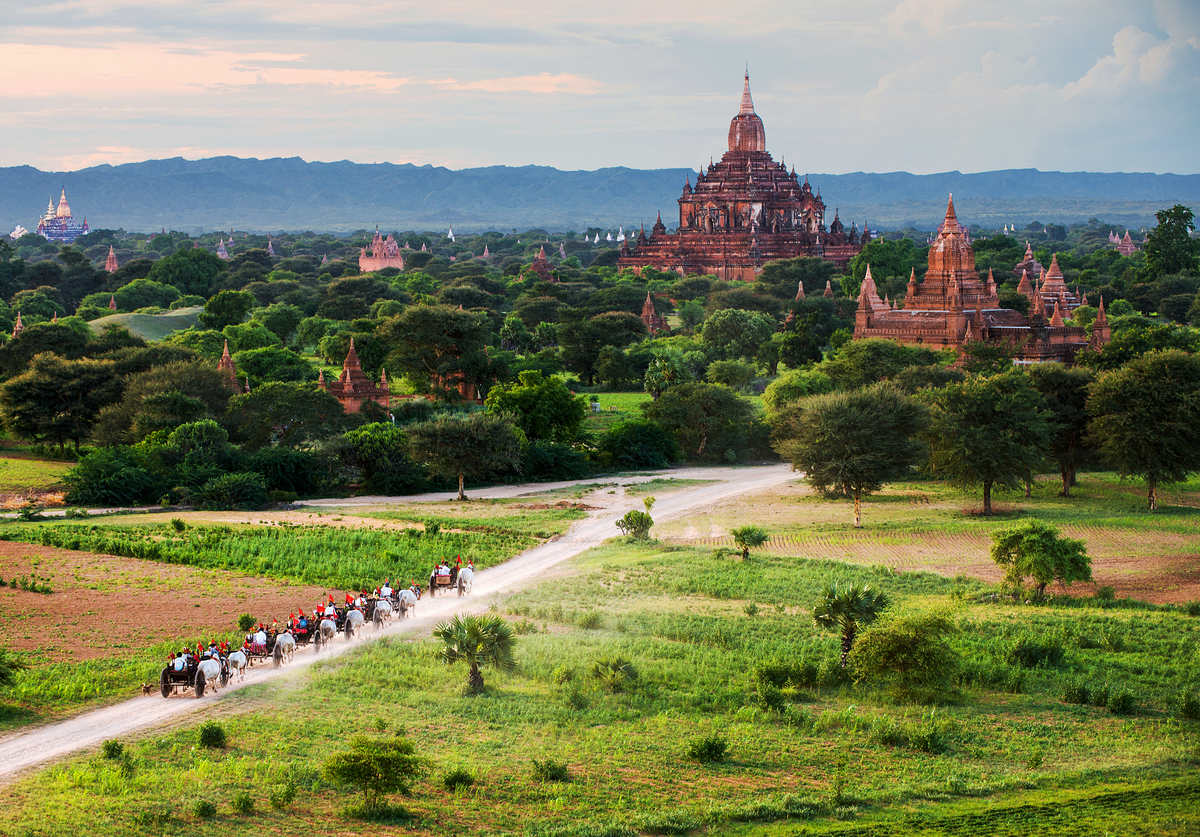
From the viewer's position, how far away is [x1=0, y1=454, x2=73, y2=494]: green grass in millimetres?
48388

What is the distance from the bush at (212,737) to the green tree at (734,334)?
193 feet

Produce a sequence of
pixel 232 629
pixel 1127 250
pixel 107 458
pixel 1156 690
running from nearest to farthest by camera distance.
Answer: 1. pixel 1156 690
2. pixel 232 629
3. pixel 107 458
4. pixel 1127 250

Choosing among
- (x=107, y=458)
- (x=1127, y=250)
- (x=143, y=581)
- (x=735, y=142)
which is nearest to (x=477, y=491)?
(x=107, y=458)

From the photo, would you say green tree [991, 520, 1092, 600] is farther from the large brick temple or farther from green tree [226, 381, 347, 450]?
the large brick temple

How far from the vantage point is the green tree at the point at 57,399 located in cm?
5503

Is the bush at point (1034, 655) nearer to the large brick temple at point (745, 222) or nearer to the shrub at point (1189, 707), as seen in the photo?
the shrub at point (1189, 707)

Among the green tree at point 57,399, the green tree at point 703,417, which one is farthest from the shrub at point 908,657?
the green tree at point 57,399

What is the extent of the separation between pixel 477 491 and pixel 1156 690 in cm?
2854

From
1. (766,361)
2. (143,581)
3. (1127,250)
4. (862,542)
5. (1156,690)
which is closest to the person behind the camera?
(1156,690)

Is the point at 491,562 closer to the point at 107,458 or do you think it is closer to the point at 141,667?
the point at 141,667

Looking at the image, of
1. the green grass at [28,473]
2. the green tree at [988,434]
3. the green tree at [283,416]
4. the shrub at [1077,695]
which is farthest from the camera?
the green tree at [283,416]

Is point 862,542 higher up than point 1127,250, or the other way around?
point 1127,250

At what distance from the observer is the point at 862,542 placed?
41094mm

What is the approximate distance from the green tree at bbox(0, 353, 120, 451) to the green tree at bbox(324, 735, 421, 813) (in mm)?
38899
